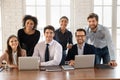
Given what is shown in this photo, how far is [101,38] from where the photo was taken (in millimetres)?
3826

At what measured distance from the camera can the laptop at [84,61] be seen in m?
2.78

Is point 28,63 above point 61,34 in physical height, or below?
below

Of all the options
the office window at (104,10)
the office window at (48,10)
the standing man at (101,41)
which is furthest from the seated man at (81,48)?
the office window at (104,10)

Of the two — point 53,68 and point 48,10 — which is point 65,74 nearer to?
point 53,68

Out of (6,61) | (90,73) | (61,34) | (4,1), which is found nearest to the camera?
(90,73)

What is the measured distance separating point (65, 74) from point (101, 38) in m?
1.43

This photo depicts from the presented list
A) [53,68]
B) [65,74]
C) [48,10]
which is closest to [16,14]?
[48,10]

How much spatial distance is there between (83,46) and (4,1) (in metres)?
2.34

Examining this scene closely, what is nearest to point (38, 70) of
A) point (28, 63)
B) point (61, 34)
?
point (28, 63)

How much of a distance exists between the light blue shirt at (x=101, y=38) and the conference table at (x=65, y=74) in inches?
37.4

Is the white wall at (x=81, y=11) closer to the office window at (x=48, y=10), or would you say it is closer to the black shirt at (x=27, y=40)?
the office window at (x=48, y=10)

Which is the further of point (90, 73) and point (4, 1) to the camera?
point (4, 1)

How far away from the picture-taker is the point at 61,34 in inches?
158

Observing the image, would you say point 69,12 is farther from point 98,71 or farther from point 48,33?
point 98,71
